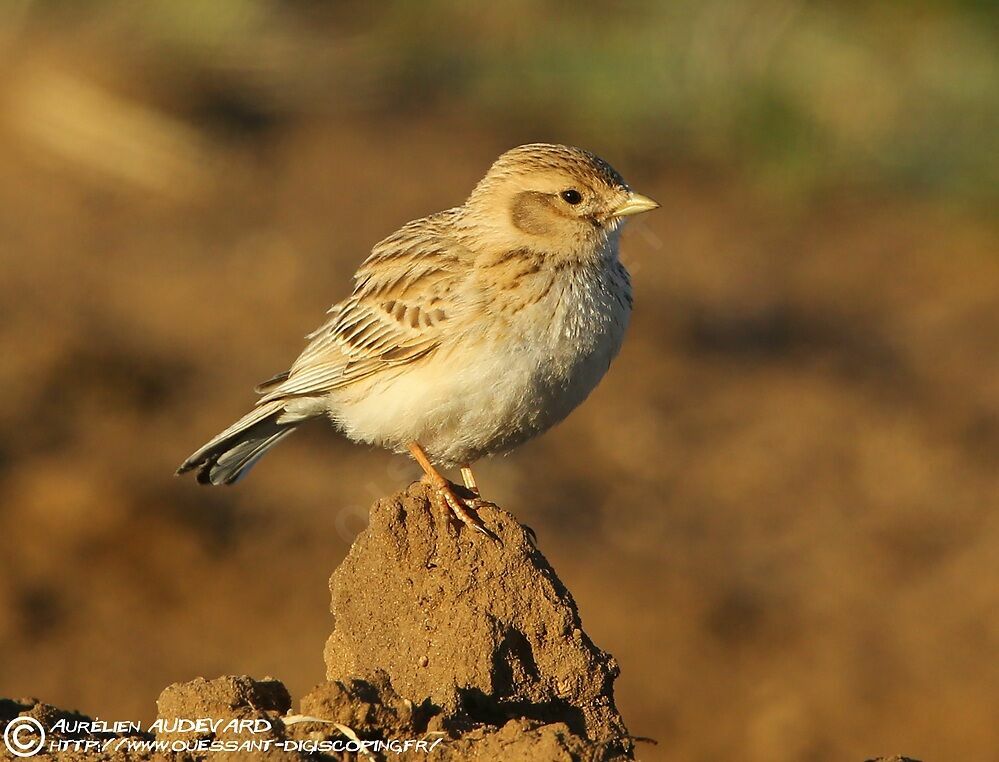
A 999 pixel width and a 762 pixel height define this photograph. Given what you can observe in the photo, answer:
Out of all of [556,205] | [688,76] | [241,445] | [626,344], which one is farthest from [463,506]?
[688,76]

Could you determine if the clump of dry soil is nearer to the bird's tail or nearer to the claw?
the claw

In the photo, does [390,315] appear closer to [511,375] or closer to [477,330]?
[477,330]

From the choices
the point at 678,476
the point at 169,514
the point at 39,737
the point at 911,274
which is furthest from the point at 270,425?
the point at 911,274

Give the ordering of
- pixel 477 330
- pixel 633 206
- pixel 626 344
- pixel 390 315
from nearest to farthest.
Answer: pixel 477 330
pixel 633 206
pixel 390 315
pixel 626 344

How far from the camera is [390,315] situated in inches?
301

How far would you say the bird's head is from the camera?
7.49 metres

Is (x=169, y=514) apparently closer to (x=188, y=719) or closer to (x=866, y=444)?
(x=866, y=444)

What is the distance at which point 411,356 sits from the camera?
7457 mm

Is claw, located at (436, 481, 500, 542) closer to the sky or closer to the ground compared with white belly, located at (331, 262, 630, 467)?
closer to the ground

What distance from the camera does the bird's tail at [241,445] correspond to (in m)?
8.09

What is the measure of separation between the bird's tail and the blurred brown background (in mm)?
1958

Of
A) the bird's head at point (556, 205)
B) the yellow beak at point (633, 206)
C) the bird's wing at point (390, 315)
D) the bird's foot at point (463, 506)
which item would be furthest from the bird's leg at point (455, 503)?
the yellow beak at point (633, 206)

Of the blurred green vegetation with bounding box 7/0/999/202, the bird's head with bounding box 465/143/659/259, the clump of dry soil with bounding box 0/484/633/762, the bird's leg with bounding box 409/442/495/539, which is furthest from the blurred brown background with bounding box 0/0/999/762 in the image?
the clump of dry soil with bounding box 0/484/633/762

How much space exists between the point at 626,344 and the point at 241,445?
9869 millimetres
